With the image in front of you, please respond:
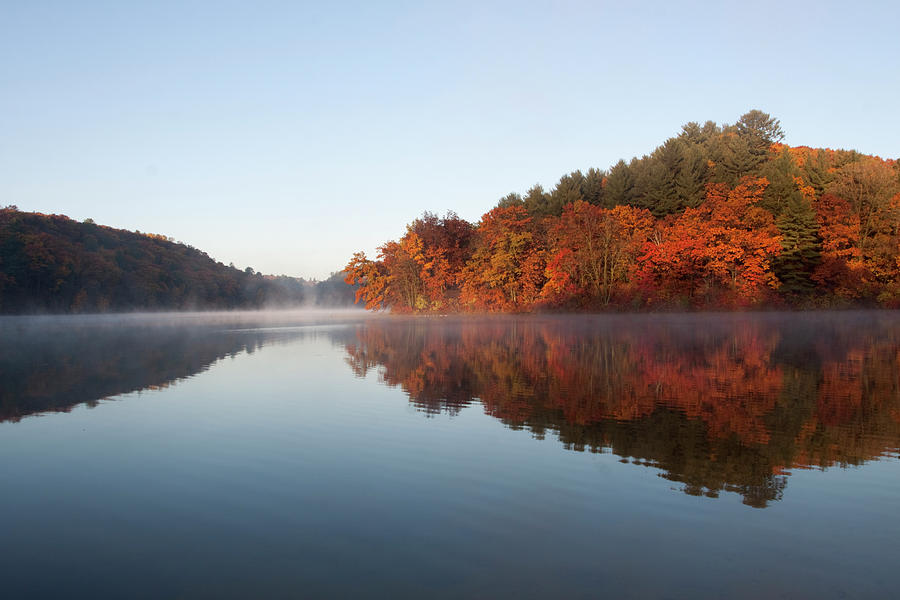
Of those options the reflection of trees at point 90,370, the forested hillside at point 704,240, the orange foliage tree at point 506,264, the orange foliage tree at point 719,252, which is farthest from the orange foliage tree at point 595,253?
the reflection of trees at point 90,370

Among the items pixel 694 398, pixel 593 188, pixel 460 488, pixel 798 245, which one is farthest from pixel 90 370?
pixel 593 188

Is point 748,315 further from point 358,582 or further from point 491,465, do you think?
point 358,582

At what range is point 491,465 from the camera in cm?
805

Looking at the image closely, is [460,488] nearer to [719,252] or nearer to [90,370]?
[90,370]

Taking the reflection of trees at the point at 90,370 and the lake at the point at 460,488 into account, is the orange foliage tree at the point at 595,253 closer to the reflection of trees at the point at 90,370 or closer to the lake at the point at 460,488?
the reflection of trees at the point at 90,370

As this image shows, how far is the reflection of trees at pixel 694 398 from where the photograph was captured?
26.8ft

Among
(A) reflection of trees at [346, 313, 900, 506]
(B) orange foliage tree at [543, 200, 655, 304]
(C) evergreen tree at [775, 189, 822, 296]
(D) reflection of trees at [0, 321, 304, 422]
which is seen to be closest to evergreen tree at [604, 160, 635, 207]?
(B) orange foliage tree at [543, 200, 655, 304]

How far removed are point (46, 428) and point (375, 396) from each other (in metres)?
6.76

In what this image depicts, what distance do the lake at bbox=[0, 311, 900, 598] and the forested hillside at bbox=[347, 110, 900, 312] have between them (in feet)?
151

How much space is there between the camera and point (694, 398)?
12625 mm

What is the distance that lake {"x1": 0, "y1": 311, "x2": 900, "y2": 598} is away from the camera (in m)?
4.69

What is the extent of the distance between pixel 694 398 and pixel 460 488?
771 cm

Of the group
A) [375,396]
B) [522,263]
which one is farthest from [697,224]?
[375,396]

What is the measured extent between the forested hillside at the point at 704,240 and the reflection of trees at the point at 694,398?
34726 mm
